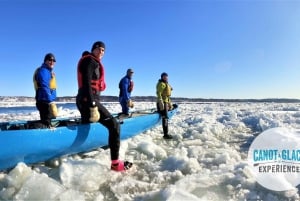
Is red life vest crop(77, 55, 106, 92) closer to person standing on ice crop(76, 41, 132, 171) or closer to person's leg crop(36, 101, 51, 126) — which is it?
person standing on ice crop(76, 41, 132, 171)

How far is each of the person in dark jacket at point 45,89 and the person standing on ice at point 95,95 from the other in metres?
0.85

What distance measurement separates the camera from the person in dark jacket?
16.4 ft

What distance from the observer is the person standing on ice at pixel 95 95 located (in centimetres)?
415

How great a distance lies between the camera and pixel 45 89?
4988 millimetres

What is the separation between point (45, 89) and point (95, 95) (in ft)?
3.62

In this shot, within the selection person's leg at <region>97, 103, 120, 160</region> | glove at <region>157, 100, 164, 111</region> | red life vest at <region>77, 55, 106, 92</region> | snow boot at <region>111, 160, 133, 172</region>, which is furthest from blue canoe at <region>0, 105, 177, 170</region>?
glove at <region>157, 100, 164, 111</region>

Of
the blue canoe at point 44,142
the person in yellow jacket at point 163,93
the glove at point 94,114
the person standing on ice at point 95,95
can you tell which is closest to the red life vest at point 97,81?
the person standing on ice at point 95,95

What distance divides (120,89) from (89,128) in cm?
348

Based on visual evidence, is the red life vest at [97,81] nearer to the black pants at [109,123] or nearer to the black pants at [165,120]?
the black pants at [109,123]

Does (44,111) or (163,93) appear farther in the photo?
(163,93)

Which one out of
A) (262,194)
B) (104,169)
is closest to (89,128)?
(104,169)

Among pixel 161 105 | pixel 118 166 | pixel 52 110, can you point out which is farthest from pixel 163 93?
pixel 118 166

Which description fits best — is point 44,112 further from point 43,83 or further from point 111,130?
point 111,130

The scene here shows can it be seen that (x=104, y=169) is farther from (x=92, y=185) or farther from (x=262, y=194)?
(x=262, y=194)
